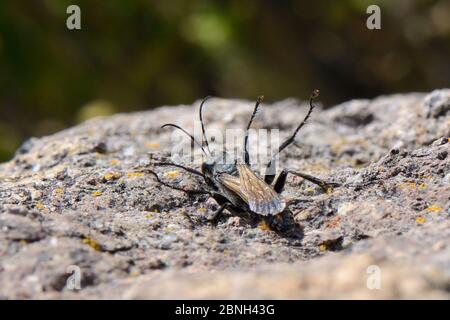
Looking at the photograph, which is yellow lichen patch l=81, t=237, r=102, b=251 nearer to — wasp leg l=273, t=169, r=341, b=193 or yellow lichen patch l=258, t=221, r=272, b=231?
yellow lichen patch l=258, t=221, r=272, b=231

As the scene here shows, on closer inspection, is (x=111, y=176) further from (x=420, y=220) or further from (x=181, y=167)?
(x=420, y=220)

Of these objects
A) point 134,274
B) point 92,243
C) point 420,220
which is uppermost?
point 420,220

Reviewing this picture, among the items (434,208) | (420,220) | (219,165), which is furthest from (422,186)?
(219,165)

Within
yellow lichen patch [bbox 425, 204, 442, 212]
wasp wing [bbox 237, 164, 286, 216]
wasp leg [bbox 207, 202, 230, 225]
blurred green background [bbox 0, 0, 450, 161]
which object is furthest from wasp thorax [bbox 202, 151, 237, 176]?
blurred green background [bbox 0, 0, 450, 161]

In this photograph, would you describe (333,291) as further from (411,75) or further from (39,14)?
(411,75)

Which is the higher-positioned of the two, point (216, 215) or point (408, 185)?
point (408, 185)

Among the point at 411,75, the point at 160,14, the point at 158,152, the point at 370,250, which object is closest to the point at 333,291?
→ the point at 370,250

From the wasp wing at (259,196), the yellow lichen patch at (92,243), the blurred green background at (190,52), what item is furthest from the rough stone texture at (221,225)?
the blurred green background at (190,52)

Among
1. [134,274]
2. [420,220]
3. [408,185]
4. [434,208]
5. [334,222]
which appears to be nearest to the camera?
[134,274]
